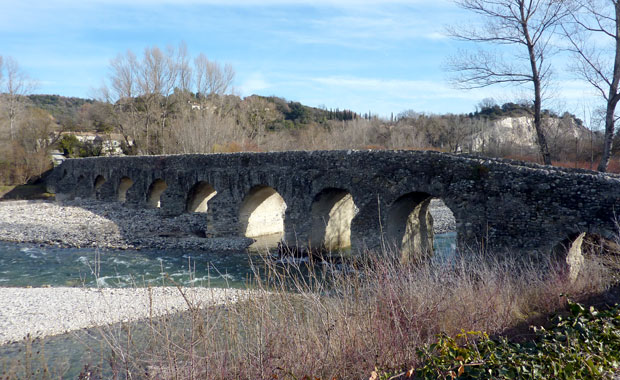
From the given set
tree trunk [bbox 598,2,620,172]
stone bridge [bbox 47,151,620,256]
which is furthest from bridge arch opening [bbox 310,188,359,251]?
tree trunk [bbox 598,2,620,172]

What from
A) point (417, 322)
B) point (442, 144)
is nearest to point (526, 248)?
point (417, 322)

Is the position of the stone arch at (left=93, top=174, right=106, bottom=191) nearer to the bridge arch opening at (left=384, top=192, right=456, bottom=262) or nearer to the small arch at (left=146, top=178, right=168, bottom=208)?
the small arch at (left=146, top=178, right=168, bottom=208)

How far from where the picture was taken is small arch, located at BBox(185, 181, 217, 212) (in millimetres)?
22703

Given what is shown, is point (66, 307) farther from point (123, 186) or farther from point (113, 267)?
point (123, 186)

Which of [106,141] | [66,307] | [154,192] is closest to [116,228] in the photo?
[154,192]

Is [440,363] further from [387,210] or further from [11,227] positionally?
[11,227]

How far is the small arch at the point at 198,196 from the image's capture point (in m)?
22.7

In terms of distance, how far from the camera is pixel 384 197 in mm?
13773

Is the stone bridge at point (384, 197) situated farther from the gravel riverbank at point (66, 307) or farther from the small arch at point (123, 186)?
the small arch at point (123, 186)

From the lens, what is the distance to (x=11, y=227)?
2100cm

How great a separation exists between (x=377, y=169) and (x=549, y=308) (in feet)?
25.5

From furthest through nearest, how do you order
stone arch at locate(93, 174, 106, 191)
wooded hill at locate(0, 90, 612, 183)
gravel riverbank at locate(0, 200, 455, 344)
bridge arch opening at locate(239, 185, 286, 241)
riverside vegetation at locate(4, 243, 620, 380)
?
wooded hill at locate(0, 90, 612, 183) < stone arch at locate(93, 174, 106, 191) < bridge arch opening at locate(239, 185, 286, 241) < gravel riverbank at locate(0, 200, 455, 344) < riverside vegetation at locate(4, 243, 620, 380)

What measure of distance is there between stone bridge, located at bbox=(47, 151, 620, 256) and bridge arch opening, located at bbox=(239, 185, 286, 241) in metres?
0.05

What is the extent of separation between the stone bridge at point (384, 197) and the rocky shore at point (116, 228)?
1045 millimetres
